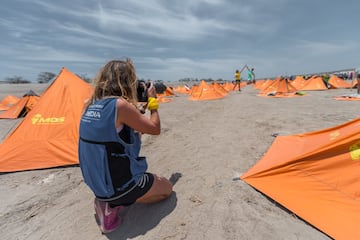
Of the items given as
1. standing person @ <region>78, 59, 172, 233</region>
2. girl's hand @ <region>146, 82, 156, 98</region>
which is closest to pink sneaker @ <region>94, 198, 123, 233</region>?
standing person @ <region>78, 59, 172, 233</region>

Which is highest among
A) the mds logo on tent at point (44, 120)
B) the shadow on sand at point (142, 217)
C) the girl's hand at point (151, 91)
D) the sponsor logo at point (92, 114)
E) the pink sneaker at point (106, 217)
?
the girl's hand at point (151, 91)

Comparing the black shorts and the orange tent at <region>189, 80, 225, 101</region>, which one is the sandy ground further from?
the orange tent at <region>189, 80, 225, 101</region>

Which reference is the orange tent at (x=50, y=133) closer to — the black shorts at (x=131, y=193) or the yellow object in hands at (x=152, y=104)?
the yellow object in hands at (x=152, y=104)

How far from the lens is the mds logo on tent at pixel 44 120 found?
3648mm

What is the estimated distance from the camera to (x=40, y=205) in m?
2.48

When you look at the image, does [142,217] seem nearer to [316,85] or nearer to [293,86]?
[293,86]

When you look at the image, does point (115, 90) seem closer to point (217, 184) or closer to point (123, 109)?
point (123, 109)

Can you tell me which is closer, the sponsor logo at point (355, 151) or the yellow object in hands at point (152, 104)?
the sponsor logo at point (355, 151)

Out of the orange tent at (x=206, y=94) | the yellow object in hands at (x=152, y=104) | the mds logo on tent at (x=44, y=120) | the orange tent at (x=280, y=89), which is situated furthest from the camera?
the orange tent at (x=206, y=94)

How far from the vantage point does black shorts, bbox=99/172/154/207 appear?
75.4 inches

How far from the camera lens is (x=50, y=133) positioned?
360cm

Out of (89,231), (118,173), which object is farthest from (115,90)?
(89,231)

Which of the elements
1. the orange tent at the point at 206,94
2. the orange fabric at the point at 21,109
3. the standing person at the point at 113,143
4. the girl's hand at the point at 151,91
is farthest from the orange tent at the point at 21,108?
the standing person at the point at 113,143

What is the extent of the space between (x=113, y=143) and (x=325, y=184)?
1.93 meters
